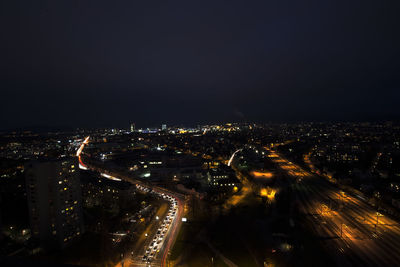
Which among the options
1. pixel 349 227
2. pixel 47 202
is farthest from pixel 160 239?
pixel 349 227

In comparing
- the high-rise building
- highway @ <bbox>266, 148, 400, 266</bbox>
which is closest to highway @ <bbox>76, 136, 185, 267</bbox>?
the high-rise building

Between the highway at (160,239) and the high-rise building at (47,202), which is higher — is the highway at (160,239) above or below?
below

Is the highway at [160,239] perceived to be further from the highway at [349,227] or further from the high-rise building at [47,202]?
the highway at [349,227]

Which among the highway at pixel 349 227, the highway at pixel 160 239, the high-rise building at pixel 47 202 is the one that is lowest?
the highway at pixel 160 239

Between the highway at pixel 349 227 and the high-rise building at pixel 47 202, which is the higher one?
the high-rise building at pixel 47 202

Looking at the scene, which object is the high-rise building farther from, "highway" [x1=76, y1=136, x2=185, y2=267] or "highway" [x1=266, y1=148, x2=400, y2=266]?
"highway" [x1=266, y1=148, x2=400, y2=266]

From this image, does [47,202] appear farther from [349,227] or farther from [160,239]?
[349,227]

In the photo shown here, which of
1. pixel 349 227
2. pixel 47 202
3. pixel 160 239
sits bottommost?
pixel 160 239

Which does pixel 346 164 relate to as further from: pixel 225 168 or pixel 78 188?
pixel 78 188

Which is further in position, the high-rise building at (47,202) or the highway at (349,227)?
the high-rise building at (47,202)

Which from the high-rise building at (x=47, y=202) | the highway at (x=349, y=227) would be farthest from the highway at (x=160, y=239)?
the highway at (x=349, y=227)
